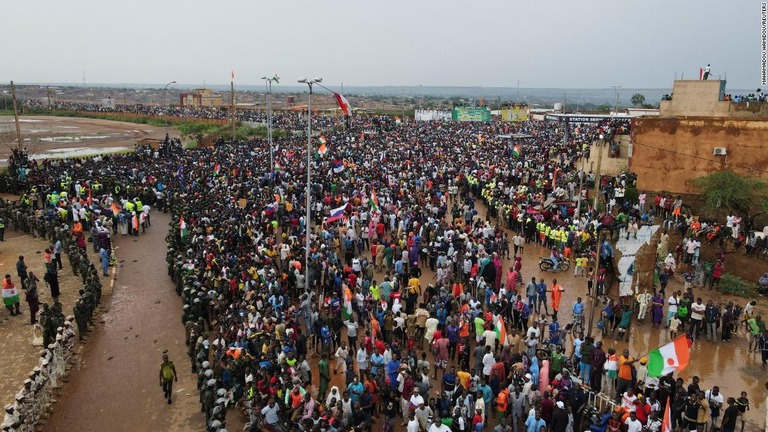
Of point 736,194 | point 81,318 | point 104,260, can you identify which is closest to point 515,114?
point 736,194

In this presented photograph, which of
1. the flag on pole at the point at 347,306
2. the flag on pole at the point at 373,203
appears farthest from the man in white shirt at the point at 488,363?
the flag on pole at the point at 373,203

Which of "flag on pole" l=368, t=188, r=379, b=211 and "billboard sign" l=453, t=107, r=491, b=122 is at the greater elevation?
"billboard sign" l=453, t=107, r=491, b=122

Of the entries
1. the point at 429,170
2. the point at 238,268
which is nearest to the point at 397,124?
the point at 429,170

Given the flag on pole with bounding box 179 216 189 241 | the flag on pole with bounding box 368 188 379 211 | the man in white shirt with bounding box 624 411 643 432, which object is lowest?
the man in white shirt with bounding box 624 411 643 432

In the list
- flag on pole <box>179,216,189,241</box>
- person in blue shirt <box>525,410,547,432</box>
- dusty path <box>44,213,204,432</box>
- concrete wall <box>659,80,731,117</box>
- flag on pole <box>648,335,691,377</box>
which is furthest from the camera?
concrete wall <box>659,80,731,117</box>

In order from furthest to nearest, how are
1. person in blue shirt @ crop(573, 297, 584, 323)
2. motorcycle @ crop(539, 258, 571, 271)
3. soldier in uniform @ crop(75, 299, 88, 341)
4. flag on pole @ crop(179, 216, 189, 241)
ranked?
flag on pole @ crop(179, 216, 189, 241) < motorcycle @ crop(539, 258, 571, 271) < soldier in uniform @ crop(75, 299, 88, 341) < person in blue shirt @ crop(573, 297, 584, 323)

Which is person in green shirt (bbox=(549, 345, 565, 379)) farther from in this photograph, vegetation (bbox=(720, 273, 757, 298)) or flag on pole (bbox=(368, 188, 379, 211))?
flag on pole (bbox=(368, 188, 379, 211))

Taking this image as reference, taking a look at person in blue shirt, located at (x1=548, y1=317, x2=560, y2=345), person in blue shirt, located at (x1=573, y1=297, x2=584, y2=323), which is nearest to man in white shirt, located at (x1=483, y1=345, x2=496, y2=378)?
person in blue shirt, located at (x1=548, y1=317, x2=560, y2=345)

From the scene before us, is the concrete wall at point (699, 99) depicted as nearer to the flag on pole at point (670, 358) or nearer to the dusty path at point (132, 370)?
the flag on pole at point (670, 358)

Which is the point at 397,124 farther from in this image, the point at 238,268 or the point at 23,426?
the point at 23,426
